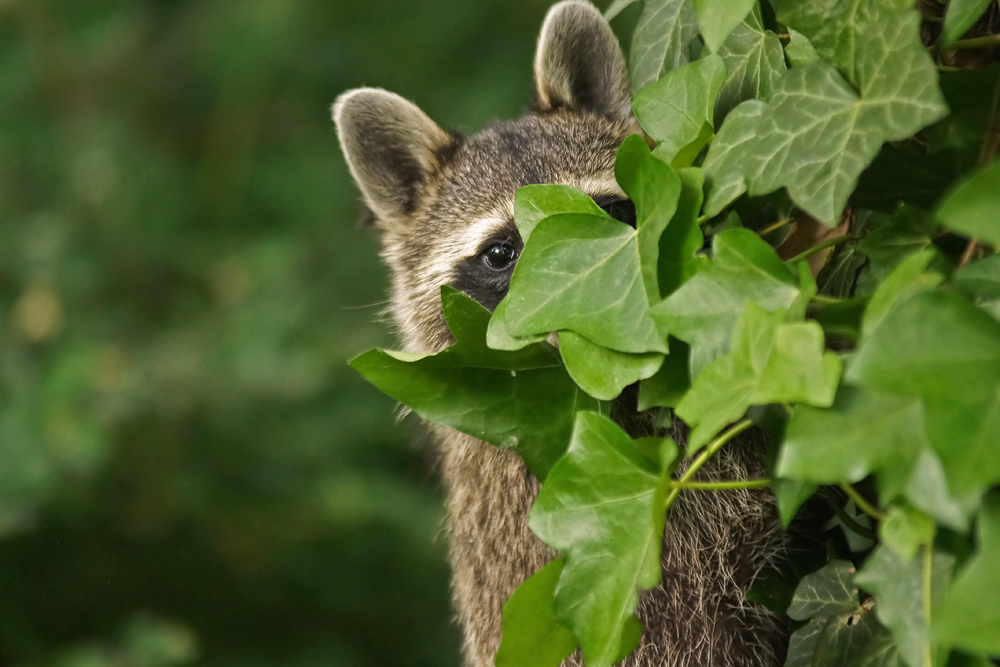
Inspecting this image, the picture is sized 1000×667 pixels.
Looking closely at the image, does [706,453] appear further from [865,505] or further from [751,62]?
[751,62]

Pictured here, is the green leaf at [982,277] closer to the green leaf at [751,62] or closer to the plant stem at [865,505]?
the plant stem at [865,505]

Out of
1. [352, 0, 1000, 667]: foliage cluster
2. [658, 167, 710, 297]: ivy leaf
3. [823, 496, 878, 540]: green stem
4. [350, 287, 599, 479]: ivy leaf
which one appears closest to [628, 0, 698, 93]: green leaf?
[352, 0, 1000, 667]: foliage cluster

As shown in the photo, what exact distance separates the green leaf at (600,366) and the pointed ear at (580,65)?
0.90 metres

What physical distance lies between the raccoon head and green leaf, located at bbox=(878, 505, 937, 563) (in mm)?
929

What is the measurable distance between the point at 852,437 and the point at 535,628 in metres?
0.35

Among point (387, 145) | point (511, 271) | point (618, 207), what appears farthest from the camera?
point (387, 145)

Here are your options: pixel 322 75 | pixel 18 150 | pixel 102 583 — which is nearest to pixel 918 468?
pixel 102 583

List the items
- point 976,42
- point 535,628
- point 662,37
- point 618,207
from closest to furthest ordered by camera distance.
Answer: point 976,42 < point 535,628 < point 662,37 < point 618,207

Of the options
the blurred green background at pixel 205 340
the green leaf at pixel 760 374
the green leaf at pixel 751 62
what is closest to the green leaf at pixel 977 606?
the green leaf at pixel 760 374

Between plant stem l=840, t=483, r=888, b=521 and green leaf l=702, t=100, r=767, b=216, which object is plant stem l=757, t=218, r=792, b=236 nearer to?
green leaf l=702, t=100, r=767, b=216

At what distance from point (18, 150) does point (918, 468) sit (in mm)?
3390

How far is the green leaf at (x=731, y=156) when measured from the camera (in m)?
0.78

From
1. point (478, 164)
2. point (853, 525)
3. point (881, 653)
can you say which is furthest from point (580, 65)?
point (881, 653)

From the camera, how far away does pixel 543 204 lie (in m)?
0.86
